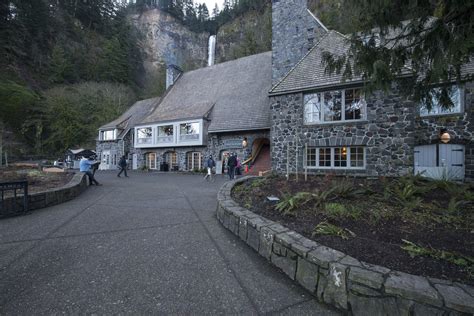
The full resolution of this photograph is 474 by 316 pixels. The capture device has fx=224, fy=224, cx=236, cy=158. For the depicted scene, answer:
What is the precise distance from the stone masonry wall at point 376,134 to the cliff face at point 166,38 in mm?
53438

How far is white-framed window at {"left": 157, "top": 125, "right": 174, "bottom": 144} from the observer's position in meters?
21.4

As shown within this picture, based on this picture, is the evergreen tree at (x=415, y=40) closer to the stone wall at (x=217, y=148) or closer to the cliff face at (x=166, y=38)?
the stone wall at (x=217, y=148)

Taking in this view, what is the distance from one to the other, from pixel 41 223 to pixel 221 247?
4294mm

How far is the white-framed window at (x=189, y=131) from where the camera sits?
64.5ft

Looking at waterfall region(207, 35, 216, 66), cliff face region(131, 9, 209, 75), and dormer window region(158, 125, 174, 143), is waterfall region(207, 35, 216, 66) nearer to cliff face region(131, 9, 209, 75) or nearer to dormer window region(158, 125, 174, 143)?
cliff face region(131, 9, 209, 75)

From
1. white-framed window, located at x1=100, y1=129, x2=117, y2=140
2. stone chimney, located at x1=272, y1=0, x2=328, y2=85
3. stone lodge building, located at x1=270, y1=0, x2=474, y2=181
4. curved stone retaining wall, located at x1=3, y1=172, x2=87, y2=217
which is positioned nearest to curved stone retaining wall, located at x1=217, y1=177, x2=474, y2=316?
stone lodge building, located at x1=270, y1=0, x2=474, y2=181

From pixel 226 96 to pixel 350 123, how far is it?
1141 centimetres

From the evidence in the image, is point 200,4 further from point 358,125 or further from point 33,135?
point 358,125

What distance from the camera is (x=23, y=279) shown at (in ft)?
9.28

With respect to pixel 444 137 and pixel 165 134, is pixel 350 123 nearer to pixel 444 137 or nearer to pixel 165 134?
pixel 444 137

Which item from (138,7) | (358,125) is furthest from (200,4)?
(358,125)

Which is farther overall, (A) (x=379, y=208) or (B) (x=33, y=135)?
(B) (x=33, y=135)

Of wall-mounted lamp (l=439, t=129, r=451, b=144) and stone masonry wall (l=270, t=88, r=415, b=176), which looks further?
stone masonry wall (l=270, t=88, r=415, b=176)

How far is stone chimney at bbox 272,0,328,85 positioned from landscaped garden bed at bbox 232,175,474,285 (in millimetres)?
11685
